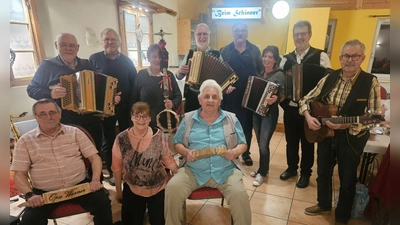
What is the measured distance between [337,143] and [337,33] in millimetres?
4439

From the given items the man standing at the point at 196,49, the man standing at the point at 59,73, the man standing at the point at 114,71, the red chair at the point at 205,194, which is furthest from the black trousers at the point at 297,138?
the man standing at the point at 59,73

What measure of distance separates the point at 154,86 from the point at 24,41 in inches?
61.1

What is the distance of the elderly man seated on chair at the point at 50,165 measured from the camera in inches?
55.5

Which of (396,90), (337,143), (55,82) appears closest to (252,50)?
(337,143)

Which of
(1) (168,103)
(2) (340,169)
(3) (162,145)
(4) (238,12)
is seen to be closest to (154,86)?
(1) (168,103)

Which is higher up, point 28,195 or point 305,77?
point 305,77

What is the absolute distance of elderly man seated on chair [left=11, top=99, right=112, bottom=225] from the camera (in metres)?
1.41

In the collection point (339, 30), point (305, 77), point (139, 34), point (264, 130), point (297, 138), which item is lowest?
point (297, 138)

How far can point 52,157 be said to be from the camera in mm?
1506

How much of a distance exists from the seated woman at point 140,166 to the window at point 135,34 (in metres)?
2.49

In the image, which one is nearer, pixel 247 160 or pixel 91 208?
pixel 91 208

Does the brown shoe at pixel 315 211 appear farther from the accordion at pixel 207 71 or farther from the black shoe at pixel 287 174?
the accordion at pixel 207 71

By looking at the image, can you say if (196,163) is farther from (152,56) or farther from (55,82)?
(55,82)

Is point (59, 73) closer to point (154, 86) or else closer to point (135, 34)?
point (154, 86)
